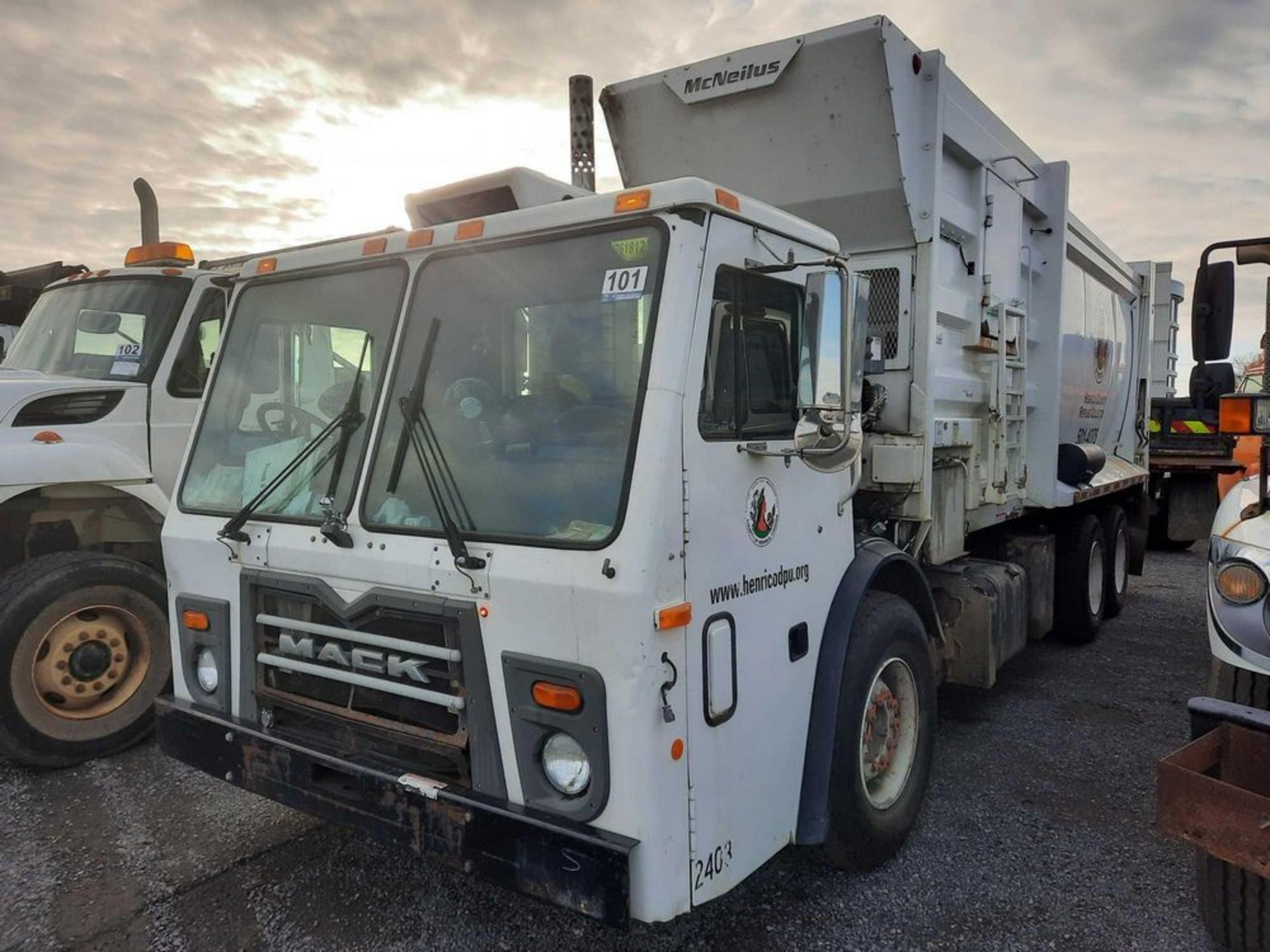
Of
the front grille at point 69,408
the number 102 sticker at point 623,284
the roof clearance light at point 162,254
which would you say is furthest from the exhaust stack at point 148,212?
the number 102 sticker at point 623,284

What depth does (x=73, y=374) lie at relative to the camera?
16.8 feet

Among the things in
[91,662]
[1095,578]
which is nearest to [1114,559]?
[1095,578]

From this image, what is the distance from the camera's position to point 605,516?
7.93ft

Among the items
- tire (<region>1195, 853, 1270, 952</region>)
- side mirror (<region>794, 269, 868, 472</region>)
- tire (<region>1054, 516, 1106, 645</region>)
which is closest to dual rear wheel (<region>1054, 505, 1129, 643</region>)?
tire (<region>1054, 516, 1106, 645</region>)

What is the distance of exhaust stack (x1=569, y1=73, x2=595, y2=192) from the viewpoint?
4.59m

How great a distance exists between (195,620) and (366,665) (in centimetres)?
94

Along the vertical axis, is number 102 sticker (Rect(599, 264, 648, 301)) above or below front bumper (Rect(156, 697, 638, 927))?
above

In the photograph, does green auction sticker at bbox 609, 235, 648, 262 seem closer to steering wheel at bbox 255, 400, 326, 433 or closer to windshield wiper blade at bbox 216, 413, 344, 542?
windshield wiper blade at bbox 216, 413, 344, 542

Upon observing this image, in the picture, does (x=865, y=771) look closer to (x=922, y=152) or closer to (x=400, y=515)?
(x=400, y=515)

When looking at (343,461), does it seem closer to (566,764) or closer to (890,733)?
(566,764)

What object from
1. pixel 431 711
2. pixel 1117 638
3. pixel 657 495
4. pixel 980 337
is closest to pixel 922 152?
pixel 980 337

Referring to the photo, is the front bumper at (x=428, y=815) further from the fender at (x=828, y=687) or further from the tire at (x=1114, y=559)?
the tire at (x=1114, y=559)

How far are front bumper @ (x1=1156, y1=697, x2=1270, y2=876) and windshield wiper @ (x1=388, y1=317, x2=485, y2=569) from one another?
217 cm

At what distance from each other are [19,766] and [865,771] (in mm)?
4293
